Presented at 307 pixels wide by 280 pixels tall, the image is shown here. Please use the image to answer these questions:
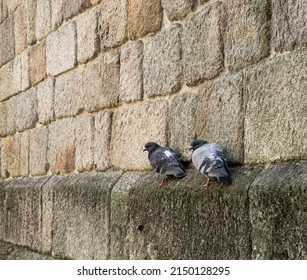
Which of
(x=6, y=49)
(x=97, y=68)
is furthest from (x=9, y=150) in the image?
(x=97, y=68)

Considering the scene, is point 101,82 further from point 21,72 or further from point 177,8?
point 21,72

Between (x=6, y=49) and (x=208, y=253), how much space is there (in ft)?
14.1

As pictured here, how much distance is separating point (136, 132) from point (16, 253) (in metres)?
2.21

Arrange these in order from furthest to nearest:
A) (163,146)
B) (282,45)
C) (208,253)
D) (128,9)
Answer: (128,9) < (163,146) < (208,253) < (282,45)

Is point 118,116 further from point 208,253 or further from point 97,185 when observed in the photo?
point 208,253

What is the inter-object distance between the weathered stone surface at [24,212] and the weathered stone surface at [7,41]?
126 cm

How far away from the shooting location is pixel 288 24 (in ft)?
9.21

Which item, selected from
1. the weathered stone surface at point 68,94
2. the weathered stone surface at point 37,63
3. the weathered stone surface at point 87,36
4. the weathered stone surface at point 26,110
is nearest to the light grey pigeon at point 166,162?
the weathered stone surface at point 87,36

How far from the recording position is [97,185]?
14.3ft

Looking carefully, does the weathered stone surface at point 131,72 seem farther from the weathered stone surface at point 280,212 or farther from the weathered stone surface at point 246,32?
the weathered stone surface at point 280,212

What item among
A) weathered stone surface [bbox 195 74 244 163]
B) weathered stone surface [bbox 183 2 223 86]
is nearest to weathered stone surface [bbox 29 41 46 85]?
weathered stone surface [bbox 183 2 223 86]

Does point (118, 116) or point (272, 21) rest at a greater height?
point (272, 21)

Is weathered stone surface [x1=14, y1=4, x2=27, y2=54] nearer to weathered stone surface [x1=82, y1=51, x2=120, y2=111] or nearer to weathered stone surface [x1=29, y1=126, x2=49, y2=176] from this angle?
weathered stone surface [x1=29, y1=126, x2=49, y2=176]

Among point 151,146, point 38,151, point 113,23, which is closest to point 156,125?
point 151,146
